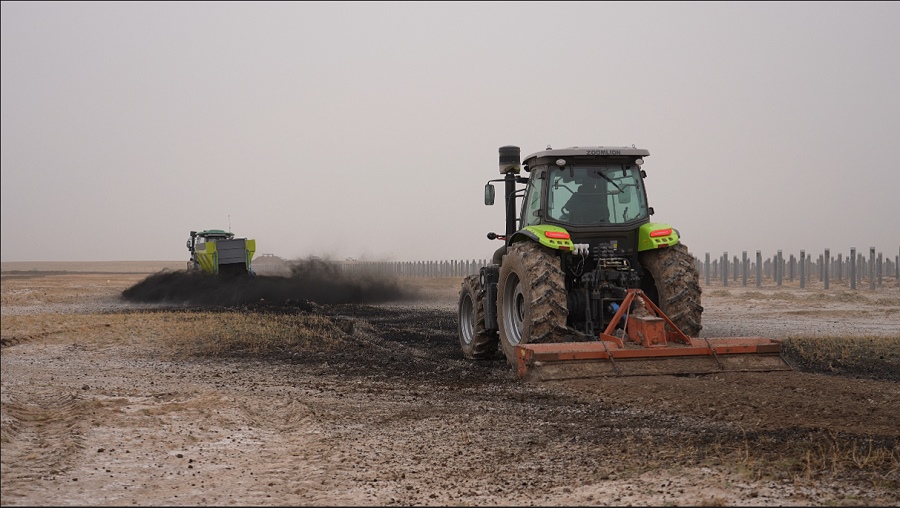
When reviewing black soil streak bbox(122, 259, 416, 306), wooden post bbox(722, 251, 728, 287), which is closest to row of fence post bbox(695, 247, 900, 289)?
wooden post bbox(722, 251, 728, 287)

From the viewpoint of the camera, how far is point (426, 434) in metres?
7.82

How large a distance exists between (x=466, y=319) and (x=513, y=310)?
229 centimetres

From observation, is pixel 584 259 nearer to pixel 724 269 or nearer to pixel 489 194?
pixel 489 194

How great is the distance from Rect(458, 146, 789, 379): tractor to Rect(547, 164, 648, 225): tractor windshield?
1 cm

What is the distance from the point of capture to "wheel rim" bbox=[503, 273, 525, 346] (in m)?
12.0

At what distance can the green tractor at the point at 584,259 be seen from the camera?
1092 centimetres

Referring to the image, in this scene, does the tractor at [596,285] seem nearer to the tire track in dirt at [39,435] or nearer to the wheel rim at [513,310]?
the wheel rim at [513,310]

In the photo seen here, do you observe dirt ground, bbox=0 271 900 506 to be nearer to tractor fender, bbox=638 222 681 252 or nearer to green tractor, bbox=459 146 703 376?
green tractor, bbox=459 146 703 376

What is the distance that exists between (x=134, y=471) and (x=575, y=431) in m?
3.76

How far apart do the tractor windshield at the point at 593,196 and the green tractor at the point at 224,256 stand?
24.7 m

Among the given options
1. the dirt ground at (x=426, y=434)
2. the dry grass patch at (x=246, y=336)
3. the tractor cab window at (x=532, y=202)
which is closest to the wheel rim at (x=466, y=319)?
the dirt ground at (x=426, y=434)

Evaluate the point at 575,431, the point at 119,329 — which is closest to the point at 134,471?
the point at 575,431

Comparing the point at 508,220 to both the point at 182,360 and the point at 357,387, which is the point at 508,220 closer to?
the point at 357,387

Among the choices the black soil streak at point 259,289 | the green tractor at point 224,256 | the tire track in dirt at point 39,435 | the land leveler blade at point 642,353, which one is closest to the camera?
the tire track in dirt at point 39,435
